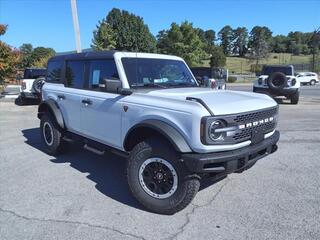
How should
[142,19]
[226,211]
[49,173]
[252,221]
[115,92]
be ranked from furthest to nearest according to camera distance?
1. [142,19]
2. [49,173]
3. [115,92]
4. [226,211]
5. [252,221]

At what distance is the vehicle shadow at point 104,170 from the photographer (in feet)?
15.8

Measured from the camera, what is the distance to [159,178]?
4.27 m

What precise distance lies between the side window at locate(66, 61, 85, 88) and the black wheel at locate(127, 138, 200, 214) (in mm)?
2080

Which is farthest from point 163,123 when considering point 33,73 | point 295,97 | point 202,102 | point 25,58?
point 25,58

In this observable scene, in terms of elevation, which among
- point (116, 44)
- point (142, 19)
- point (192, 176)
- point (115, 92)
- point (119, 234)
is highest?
point (142, 19)

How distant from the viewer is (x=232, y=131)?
395 cm

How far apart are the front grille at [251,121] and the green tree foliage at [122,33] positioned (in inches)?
1541

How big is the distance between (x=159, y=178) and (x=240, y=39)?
147m

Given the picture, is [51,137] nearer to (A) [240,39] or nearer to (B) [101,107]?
(B) [101,107]

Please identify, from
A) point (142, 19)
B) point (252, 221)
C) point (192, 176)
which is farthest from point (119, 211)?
point (142, 19)

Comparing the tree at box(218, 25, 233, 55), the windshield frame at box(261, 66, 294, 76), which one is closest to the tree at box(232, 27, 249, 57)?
the tree at box(218, 25, 233, 55)

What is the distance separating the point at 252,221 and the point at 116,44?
47685 mm

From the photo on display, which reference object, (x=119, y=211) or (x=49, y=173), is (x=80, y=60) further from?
(x=119, y=211)

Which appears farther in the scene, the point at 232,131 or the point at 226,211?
the point at 226,211
